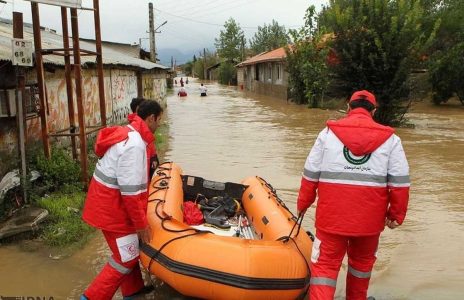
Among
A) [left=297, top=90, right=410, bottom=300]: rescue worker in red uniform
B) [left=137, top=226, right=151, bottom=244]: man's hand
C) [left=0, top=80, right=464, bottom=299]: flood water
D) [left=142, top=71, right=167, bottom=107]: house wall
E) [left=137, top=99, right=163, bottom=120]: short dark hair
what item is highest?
[left=142, top=71, right=167, bottom=107]: house wall

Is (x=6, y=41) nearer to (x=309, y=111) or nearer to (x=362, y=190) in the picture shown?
(x=362, y=190)

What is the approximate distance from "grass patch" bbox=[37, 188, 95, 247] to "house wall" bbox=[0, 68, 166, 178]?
87 cm

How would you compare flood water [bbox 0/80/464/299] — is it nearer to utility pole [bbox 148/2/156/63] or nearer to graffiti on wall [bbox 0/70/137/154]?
graffiti on wall [bbox 0/70/137/154]

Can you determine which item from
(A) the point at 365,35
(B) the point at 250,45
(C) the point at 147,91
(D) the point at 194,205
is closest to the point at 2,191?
(D) the point at 194,205

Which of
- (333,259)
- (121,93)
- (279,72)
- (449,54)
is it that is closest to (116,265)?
(333,259)

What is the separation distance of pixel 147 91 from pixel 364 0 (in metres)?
10.2

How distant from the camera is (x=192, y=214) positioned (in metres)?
5.38

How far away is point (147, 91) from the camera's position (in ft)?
69.6

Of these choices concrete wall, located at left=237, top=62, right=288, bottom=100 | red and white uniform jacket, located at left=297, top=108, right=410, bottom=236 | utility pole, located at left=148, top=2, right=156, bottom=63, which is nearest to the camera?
red and white uniform jacket, located at left=297, top=108, right=410, bottom=236

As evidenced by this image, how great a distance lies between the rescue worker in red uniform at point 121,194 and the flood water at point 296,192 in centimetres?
78

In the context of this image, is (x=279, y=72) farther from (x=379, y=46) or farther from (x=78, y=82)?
(x=78, y=82)

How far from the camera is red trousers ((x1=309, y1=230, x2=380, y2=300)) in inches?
137

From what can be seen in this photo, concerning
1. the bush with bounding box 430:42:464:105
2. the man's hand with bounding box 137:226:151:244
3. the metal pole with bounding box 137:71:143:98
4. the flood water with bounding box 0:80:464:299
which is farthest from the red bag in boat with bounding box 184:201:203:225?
the bush with bounding box 430:42:464:105

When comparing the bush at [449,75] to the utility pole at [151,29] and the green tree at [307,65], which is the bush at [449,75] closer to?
the green tree at [307,65]
